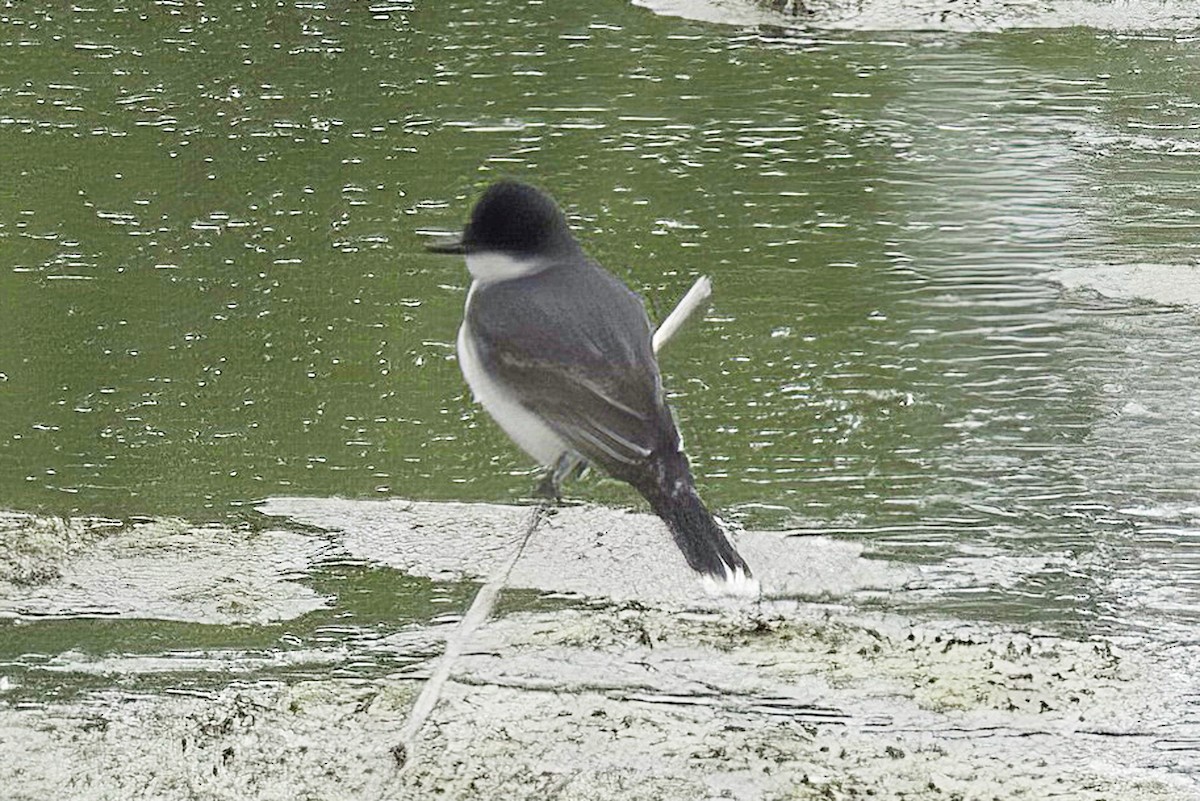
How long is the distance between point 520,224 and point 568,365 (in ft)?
0.82

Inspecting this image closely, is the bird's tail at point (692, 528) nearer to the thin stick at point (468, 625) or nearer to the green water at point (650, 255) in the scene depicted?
the thin stick at point (468, 625)

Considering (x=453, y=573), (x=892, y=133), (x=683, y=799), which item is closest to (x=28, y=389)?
(x=453, y=573)

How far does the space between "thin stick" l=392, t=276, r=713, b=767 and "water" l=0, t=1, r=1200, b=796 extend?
0.11m

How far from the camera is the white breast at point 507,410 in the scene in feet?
8.29

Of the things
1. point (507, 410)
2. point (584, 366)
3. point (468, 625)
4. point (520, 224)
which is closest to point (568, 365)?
point (584, 366)

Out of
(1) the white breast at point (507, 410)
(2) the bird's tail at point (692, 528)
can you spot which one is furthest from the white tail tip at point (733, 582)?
(1) the white breast at point (507, 410)

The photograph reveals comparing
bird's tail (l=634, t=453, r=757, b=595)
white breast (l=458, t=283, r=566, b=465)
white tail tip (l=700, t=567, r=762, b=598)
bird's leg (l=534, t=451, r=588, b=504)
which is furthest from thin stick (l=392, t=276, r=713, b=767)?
white tail tip (l=700, t=567, r=762, b=598)

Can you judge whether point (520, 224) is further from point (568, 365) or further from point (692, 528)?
point (692, 528)

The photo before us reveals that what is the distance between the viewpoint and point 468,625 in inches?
113

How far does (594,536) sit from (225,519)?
0.62 metres

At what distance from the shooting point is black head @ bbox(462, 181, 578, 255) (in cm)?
260

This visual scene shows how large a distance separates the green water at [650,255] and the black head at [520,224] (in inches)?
29.7

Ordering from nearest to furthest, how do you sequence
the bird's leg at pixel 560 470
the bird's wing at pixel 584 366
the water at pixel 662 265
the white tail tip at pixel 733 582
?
the white tail tip at pixel 733 582
the bird's wing at pixel 584 366
the bird's leg at pixel 560 470
the water at pixel 662 265

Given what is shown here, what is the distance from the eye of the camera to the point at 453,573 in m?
3.03
